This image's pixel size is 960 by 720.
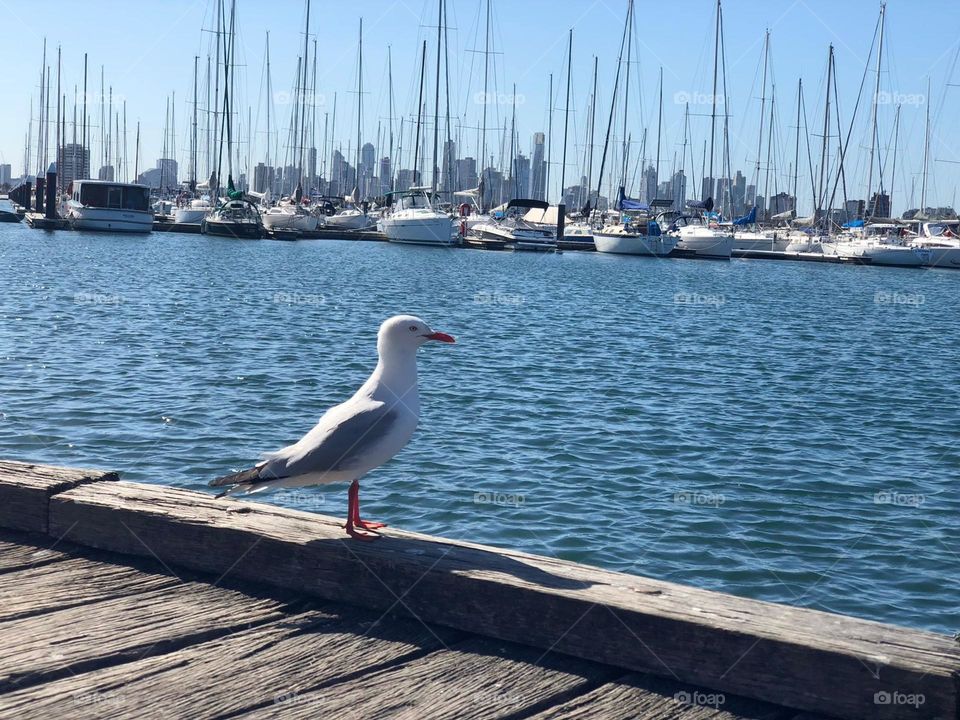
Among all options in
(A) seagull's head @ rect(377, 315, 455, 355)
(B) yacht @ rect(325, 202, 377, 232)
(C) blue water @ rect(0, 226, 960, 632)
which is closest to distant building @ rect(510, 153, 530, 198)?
(B) yacht @ rect(325, 202, 377, 232)

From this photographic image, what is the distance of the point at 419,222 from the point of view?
6900 cm

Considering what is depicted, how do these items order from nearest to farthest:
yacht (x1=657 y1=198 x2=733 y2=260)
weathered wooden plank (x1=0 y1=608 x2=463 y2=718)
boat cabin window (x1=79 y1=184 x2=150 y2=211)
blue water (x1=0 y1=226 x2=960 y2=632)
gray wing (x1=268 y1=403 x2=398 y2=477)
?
1. weathered wooden plank (x1=0 y1=608 x2=463 y2=718)
2. gray wing (x1=268 y1=403 x2=398 y2=477)
3. blue water (x1=0 y1=226 x2=960 y2=632)
4. boat cabin window (x1=79 y1=184 x2=150 y2=211)
5. yacht (x1=657 y1=198 x2=733 y2=260)

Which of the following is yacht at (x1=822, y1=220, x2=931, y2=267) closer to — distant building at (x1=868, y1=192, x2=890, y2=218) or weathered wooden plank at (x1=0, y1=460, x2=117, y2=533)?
distant building at (x1=868, y1=192, x2=890, y2=218)

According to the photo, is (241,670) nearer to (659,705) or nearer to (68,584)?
(68,584)

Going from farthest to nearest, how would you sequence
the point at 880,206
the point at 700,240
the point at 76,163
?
the point at 76,163 < the point at 880,206 < the point at 700,240

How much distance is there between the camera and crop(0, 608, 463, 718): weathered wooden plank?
3.02 meters

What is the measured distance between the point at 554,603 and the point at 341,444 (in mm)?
1311

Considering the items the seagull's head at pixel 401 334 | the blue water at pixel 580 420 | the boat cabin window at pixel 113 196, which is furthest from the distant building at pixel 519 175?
the seagull's head at pixel 401 334

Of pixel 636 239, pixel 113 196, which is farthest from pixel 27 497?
Result: pixel 636 239

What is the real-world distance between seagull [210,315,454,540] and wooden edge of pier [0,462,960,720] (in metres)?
0.16

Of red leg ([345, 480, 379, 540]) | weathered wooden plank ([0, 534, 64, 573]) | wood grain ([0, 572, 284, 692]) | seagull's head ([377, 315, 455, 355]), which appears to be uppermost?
seagull's head ([377, 315, 455, 355])

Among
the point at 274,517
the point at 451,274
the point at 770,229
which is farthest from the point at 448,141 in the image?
the point at 274,517

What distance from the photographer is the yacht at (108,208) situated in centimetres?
6306

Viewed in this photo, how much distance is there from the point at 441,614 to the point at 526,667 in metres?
0.38
